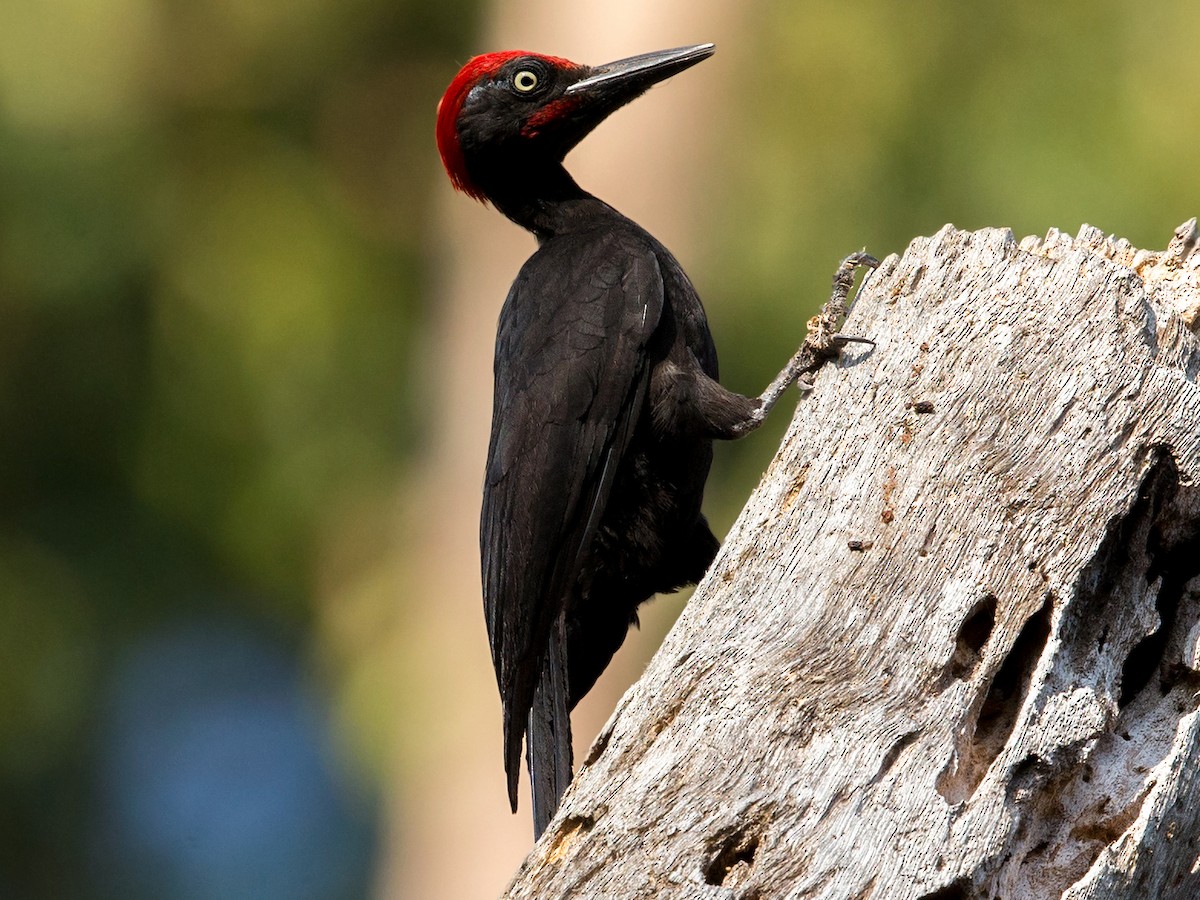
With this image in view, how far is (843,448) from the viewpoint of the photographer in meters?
2.89

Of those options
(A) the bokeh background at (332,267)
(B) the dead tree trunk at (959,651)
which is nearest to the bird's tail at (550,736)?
(B) the dead tree trunk at (959,651)

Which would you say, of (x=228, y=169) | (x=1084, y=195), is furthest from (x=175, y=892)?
(x=1084, y=195)

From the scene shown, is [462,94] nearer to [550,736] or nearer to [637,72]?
[637,72]

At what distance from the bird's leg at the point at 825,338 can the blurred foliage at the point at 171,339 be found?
6354mm

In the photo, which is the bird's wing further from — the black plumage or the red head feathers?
the red head feathers

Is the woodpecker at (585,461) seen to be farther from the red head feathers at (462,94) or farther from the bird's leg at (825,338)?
the red head feathers at (462,94)

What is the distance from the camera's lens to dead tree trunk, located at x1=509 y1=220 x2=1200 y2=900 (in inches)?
98.3

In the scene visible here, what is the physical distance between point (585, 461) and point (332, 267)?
6329 millimetres

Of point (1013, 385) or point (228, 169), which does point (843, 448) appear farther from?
point (228, 169)

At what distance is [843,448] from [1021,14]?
813 cm

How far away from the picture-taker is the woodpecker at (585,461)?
12.5 ft

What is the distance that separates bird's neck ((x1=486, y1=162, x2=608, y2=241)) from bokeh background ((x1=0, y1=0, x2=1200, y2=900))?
11.4 feet

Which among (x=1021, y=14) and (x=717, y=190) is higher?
Answer: (x=1021, y=14)

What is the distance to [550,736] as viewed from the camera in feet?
12.1
